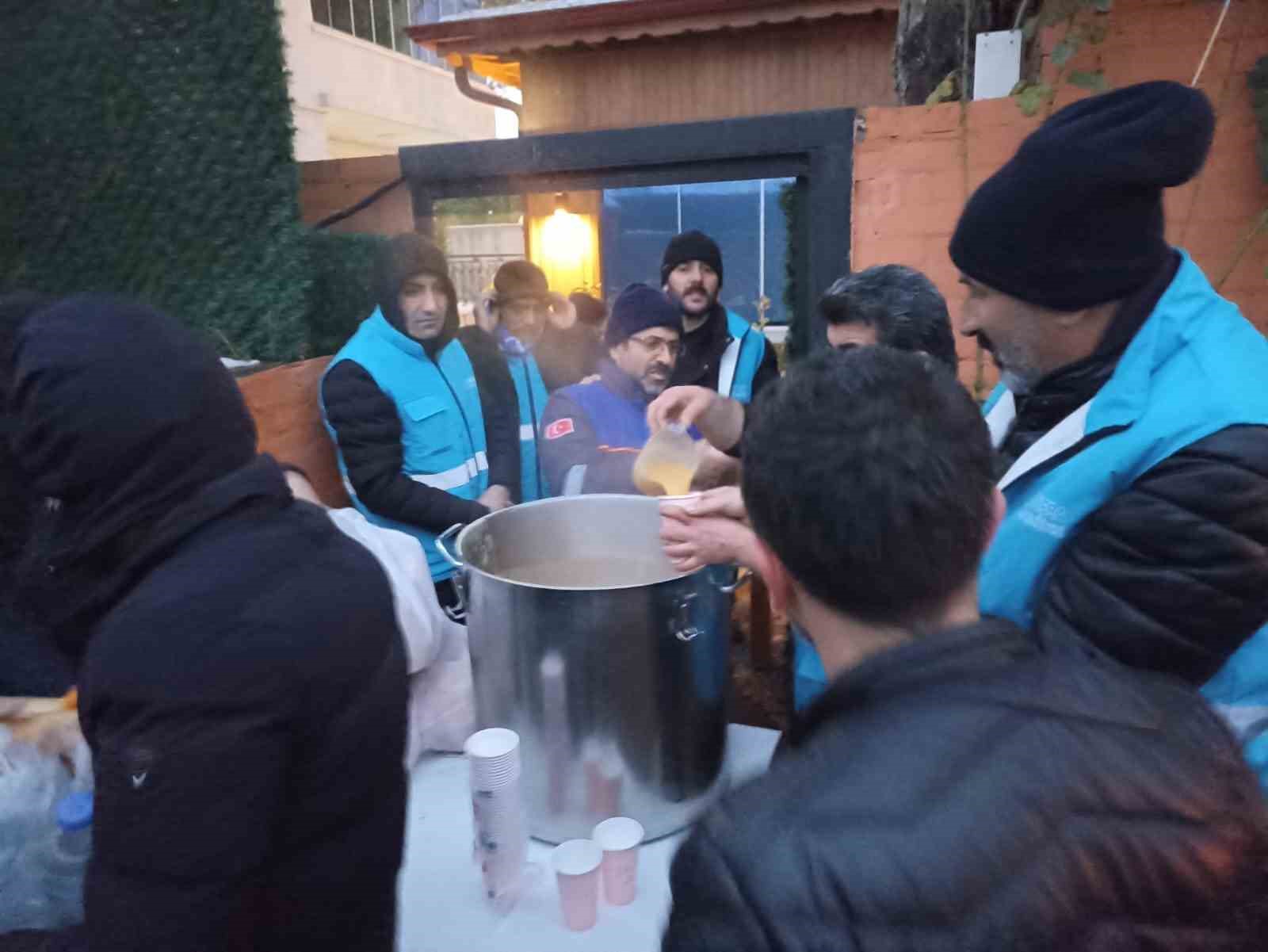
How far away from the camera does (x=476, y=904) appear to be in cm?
144

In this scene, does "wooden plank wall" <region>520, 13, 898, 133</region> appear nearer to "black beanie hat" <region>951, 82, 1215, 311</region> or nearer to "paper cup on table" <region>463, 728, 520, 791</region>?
"black beanie hat" <region>951, 82, 1215, 311</region>

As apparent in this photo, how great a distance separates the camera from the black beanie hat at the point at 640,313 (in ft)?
10.4

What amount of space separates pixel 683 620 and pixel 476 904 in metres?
0.58

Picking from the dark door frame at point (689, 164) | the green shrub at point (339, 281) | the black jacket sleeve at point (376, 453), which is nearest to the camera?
the black jacket sleeve at point (376, 453)

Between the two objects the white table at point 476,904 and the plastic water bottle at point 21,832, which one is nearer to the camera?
the white table at point 476,904

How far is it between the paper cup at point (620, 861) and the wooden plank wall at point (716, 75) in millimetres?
6219

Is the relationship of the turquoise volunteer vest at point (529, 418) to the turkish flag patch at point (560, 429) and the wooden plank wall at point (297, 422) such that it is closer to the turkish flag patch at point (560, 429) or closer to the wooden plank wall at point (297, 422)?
the turkish flag patch at point (560, 429)

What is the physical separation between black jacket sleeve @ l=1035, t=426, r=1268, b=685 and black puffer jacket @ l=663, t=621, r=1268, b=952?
431 mm

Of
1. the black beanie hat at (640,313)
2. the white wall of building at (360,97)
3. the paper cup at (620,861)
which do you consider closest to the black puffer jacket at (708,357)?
the black beanie hat at (640,313)

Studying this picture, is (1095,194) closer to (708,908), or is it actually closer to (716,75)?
(708,908)

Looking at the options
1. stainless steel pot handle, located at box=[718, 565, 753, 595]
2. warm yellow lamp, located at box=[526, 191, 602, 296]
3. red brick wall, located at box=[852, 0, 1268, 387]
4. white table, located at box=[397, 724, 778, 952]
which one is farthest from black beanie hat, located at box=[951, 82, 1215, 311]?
warm yellow lamp, located at box=[526, 191, 602, 296]

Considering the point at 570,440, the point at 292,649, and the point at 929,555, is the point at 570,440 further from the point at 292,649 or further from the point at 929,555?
the point at 929,555

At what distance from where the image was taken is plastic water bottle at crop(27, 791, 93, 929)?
154 centimetres

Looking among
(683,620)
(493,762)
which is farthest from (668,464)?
(493,762)
